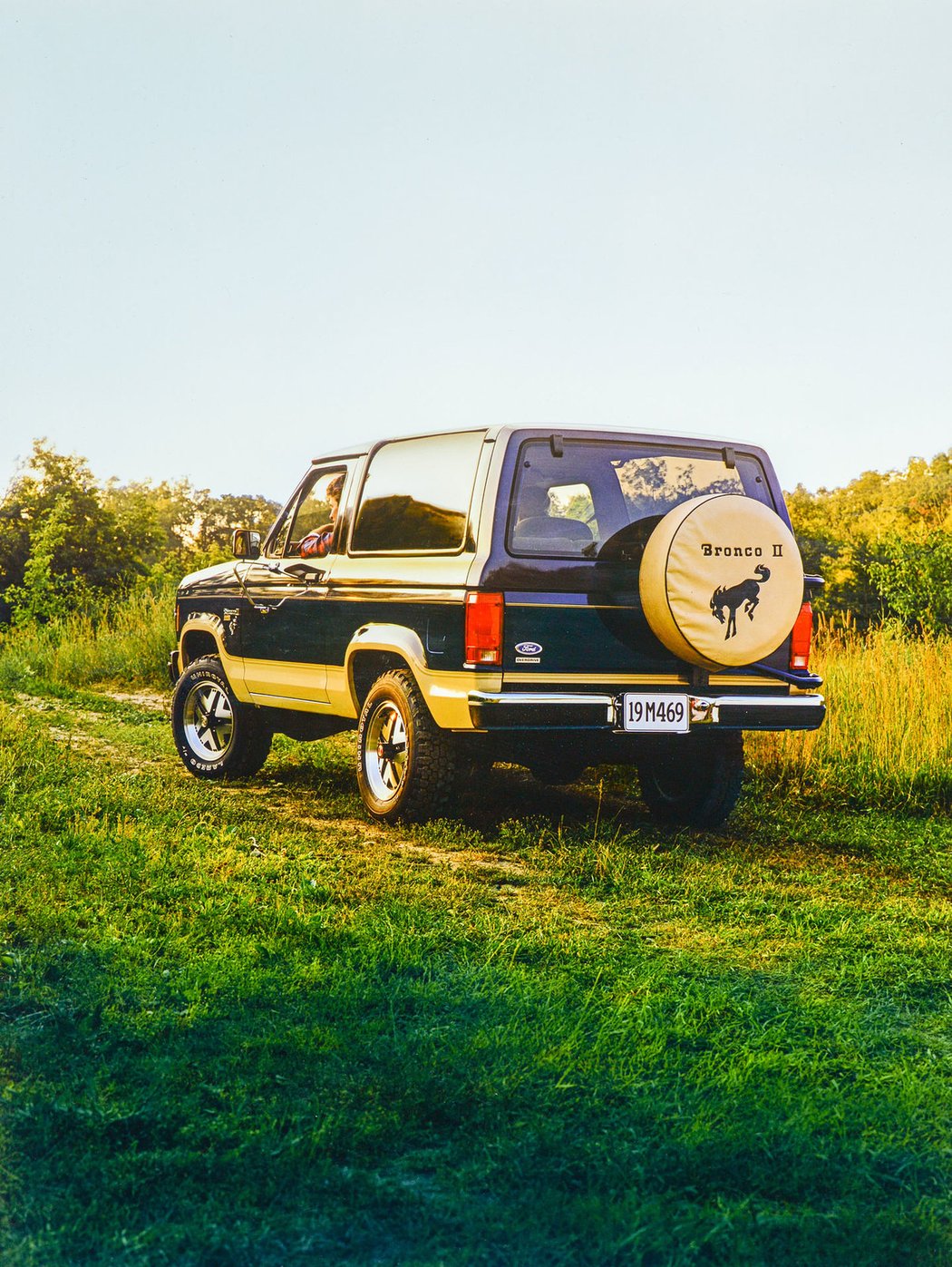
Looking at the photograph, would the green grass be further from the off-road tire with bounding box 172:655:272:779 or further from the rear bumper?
the off-road tire with bounding box 172:655:272:779

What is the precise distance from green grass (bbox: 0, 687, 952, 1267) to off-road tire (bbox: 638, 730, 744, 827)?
582 mm

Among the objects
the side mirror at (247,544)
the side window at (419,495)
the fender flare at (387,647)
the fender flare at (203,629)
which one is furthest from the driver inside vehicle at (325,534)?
the fender flare at (203,629)

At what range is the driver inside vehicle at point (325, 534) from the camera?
8.24 meters

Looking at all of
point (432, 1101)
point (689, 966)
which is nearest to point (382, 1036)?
point (432, 1101)

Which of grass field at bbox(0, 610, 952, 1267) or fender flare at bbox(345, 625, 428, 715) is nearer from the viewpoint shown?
grass field at bbox(0, 610, 952, 1267)

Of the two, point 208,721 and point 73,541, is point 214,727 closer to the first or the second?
point 208,721

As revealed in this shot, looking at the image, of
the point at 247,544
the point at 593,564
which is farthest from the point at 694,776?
the point at 247,544

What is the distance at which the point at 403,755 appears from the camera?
739 centimetres

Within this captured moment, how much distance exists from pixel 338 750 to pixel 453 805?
3.67 meters

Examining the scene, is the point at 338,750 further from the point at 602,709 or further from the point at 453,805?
the point at 602,709

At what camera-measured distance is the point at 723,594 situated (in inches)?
264

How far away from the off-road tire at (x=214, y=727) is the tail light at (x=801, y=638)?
12.1 feet

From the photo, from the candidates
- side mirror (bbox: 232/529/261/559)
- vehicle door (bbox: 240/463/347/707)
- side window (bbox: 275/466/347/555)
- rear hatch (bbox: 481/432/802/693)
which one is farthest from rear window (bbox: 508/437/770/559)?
side mirror (bbox: 232/529/261/559)

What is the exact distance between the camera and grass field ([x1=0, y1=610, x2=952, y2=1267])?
9.35ft
